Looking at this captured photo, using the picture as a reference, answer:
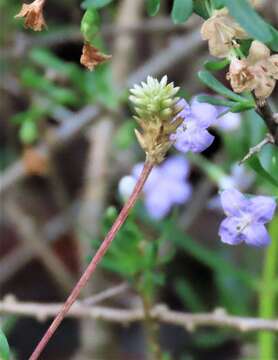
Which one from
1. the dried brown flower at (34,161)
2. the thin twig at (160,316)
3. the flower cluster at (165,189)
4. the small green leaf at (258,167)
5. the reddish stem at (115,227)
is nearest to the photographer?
the reddish stem at (115,227)

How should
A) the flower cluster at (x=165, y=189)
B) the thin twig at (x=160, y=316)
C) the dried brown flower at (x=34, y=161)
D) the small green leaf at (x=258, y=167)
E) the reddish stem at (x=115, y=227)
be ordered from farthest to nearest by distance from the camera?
the dried brown flower at (x=34, y=161), the flower cluster at (x=165, y=189), the thin twig at (x=160, y=316), the small green leaf at (x=258, y=167), the reddish stem at (x=115, y=227)

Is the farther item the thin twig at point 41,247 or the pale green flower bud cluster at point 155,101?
the thin twig at point 41,247

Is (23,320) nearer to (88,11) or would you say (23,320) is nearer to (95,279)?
(95,279)

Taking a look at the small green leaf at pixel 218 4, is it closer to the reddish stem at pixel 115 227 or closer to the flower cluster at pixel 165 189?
the reddish stem at pixel 115 227

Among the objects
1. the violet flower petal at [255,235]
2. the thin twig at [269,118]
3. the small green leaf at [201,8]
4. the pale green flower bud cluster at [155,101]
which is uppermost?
the small green leaf at [201,8]

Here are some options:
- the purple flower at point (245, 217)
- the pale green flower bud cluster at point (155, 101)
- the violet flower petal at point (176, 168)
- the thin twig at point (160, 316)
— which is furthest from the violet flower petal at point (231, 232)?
the violet flower petal at point (176, 168)

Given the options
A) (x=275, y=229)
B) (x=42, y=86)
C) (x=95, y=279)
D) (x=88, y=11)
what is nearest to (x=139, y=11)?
(x=42, y=86)

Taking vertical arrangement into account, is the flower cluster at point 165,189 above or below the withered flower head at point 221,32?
below
